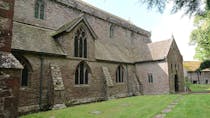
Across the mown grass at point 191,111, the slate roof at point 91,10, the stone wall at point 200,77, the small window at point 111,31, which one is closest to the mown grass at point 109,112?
the mown grass at point 191,111

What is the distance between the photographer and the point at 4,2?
7.58 meters

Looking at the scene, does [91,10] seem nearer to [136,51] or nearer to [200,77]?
[136,51]

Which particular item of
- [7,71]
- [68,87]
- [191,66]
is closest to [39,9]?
[68,87]

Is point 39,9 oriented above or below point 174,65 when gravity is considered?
above

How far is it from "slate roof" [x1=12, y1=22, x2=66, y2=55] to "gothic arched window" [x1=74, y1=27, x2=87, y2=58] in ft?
5.34

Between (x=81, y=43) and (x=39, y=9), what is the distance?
5.63m

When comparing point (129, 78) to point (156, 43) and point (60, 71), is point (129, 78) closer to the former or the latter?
point (156, 43)

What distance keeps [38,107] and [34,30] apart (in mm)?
6569

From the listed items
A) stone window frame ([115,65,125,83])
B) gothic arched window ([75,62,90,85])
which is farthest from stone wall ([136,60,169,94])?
gothic arched window ([75,62,90,85])

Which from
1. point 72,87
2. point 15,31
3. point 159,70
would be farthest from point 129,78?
point 15,31

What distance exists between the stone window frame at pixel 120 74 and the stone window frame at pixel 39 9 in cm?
1030

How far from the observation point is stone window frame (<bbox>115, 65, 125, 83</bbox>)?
21214mm

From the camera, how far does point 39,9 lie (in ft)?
57.6

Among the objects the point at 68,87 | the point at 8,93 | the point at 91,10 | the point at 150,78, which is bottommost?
the point at 68,87
